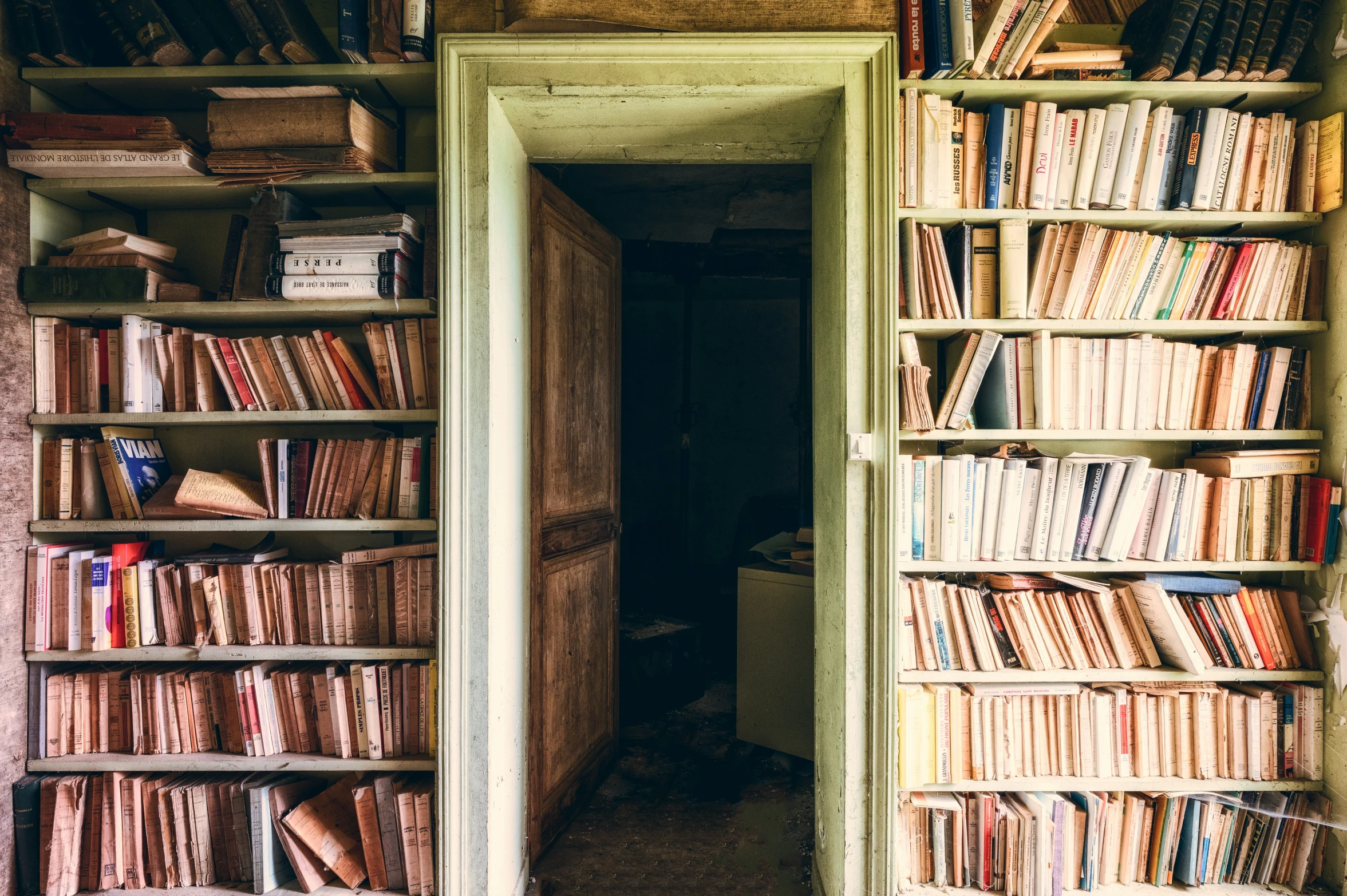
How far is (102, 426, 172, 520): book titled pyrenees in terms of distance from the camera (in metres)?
1.97

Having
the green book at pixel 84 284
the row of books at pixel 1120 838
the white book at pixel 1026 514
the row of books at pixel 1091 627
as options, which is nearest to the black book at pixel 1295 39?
the white book at pixel 1026 514

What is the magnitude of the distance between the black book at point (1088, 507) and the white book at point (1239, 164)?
2.83 ft

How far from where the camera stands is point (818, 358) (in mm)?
2104

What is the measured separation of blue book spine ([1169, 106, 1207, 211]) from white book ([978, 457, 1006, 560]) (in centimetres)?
94

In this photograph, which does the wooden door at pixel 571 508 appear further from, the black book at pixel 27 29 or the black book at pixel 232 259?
the black book at pixel 27 29

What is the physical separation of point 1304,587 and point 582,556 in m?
2.45

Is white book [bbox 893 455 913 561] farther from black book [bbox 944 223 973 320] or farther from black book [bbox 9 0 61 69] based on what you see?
black book [bbox 9 0 61 69]

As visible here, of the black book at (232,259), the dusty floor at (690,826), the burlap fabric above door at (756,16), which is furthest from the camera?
the dusty floor at (690,826)

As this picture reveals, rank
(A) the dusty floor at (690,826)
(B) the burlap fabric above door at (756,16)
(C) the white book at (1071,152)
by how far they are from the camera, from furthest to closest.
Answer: (A) the dusty floor at (690,826) < (C) the white book at (1071,152) < (B) the burlap fabric above door at (756,16)

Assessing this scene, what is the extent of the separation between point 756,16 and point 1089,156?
1.04 metres

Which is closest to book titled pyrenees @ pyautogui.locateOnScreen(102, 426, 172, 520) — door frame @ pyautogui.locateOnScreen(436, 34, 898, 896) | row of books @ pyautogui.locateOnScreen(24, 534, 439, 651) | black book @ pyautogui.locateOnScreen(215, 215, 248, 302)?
row of books @ pyautogui.locateOnScreen(24, 534, 439, 651)

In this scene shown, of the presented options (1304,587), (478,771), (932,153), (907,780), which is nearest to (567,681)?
(478,771)

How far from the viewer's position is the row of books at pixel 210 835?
192cm

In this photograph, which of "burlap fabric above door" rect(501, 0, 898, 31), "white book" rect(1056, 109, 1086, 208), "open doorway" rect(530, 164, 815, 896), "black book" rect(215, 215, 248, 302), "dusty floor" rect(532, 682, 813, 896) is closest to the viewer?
"burlap fabric above door" rect(501, 0, 898, 31)
